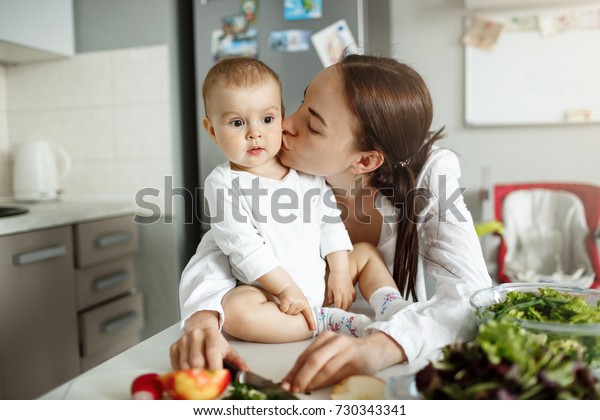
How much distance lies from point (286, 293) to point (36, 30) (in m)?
1.22

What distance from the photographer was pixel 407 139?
1.75ft

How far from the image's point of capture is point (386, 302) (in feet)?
1.69

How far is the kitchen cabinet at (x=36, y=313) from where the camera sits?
105 cm

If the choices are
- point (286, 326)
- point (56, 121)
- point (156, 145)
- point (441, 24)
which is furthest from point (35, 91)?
point (286, 326)

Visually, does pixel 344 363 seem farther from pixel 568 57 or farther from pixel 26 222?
pixel 568 57

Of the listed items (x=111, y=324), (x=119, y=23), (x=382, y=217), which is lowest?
(x=111, y=324)

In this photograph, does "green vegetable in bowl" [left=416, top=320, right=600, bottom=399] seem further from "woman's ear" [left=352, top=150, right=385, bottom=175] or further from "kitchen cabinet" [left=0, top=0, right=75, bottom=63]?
"kitchen cabinet" [left=0, top=0, right=75, bottom=63]

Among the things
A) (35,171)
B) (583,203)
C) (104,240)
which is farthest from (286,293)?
(583,203)

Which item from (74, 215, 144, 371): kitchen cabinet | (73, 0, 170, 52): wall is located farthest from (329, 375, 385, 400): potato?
(73, 0, 170, 52): wall

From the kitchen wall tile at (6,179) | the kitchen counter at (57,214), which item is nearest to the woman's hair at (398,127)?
the kitchen counter at (57,214)

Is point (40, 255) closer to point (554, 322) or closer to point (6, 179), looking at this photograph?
point (6, 179)

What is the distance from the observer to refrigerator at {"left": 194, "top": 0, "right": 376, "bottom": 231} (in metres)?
0.76

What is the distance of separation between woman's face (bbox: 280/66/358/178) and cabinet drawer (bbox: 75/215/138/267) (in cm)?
87
